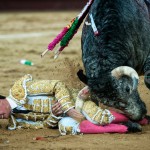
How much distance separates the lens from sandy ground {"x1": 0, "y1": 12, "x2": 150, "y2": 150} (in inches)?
172

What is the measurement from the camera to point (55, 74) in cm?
716

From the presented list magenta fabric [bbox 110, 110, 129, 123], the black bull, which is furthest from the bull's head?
magenta fabric [bbox 110, 110, 129, 123]

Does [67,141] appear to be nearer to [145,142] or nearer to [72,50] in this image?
[145,142]

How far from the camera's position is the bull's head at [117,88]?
433 cm

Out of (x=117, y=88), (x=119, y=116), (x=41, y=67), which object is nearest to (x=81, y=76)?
(x=117, y=88)

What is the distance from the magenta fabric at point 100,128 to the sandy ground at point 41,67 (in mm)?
46

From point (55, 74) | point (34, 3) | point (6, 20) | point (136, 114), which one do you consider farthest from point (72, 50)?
point (34, 3)

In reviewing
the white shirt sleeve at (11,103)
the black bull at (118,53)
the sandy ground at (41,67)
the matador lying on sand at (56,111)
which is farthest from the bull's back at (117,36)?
the white shirt sleeve at (11,103)

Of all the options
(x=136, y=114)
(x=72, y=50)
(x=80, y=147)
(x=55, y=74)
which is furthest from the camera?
(x=72, y=50)

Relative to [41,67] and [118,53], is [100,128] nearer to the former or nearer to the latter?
[118,53]

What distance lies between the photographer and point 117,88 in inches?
171

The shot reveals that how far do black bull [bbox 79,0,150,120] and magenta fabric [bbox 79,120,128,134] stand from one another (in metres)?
0.13

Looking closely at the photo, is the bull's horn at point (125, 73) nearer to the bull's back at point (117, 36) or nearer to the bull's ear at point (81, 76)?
the bull's back at point (117, 36)

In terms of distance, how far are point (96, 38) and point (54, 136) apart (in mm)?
764
